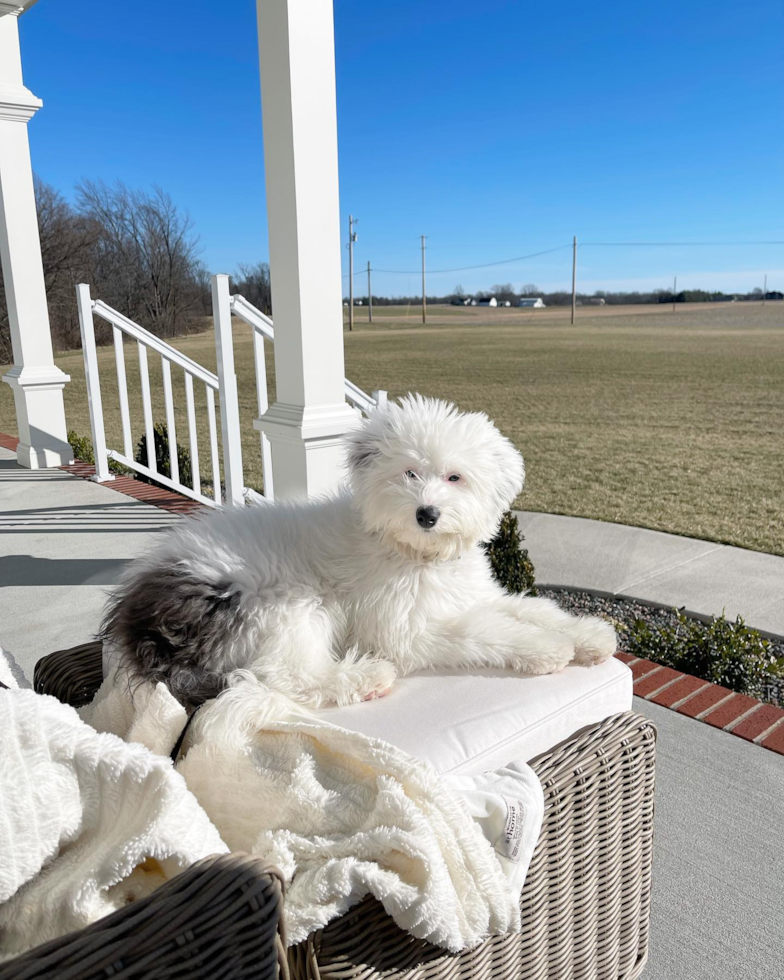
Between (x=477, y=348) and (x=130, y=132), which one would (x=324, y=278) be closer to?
(x=477, y=348)

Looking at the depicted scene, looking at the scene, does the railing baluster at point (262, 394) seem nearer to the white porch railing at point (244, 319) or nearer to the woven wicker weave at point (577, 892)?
the white porch railing at point (244, 319)

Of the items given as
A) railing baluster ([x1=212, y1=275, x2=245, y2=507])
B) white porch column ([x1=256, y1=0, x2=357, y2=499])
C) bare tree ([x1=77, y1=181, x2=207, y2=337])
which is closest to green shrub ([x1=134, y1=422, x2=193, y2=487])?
railing baluster ([x1=212, y1=275, x2=245, y2=507])

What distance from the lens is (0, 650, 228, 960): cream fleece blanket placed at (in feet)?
2.62

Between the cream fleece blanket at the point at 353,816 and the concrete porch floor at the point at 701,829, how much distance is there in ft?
2.33

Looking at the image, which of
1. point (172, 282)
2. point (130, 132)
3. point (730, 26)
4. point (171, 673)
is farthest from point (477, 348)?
point (171, 673)

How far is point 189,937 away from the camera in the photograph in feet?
2.49

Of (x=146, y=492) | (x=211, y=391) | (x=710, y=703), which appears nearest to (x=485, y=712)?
(x=710, y=703)

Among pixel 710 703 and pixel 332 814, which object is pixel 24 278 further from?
pixel 332 814

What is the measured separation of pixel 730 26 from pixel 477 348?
78.0 feet

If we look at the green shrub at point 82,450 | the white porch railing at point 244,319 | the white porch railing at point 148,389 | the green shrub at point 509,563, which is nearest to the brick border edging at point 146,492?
the white porch railing at point 148,389

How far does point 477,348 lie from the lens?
30891 mm

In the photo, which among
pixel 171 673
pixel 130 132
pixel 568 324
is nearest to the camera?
pixel 171 673

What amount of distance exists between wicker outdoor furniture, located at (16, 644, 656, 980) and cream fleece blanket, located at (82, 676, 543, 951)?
6 centimetres

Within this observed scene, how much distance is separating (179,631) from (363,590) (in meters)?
0.40
